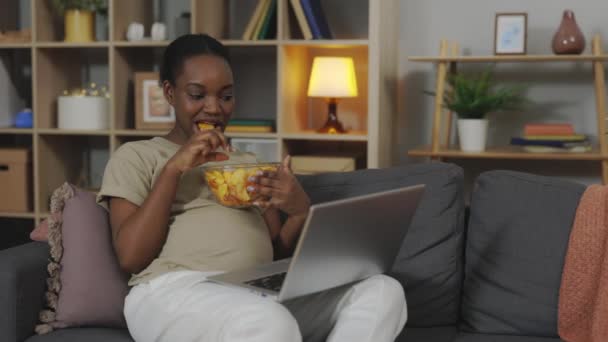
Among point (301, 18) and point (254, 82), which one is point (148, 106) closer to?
point (254, 82)

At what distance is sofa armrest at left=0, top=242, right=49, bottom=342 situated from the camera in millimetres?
1619

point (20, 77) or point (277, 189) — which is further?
point (20, 77)

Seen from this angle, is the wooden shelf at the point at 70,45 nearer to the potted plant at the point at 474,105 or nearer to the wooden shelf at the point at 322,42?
the wooden shelf at the point at 322,42

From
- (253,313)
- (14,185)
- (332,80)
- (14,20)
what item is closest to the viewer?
(253,313)

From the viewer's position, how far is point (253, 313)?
1347mm

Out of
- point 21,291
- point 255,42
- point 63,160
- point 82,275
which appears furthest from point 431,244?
point 63,160

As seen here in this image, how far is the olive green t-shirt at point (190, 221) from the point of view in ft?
5.30

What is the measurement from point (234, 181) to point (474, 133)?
1784 millimetres

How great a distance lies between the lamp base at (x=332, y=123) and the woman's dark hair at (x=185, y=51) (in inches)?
56.4

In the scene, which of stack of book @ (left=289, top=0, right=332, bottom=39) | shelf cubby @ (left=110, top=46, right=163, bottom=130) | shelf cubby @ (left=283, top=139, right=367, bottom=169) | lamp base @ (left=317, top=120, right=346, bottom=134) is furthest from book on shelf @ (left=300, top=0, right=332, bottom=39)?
shelf cubby @ (left=110, top=46, right=163, bottom=130)

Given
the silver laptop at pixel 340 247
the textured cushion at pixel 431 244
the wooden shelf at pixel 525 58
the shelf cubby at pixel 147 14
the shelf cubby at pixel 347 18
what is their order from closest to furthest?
1. the silver laptop at pixel 340 247
2. the textured cushion at pixel 431 244
3. the wooden shelf at pixel 525 58
4. the shelf cubby at pixel 147 14
5. the shelf cubby at pixel 347 18

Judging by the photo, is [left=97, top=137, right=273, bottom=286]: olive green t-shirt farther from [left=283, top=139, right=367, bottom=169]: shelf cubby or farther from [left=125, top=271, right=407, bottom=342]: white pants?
[left=283, top=139, right=367, bottom=169]: shelf cubby

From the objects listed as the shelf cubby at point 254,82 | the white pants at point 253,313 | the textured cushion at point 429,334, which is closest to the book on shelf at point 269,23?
the shelf cubby at point 254,82

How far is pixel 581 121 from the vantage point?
3.28 meters
